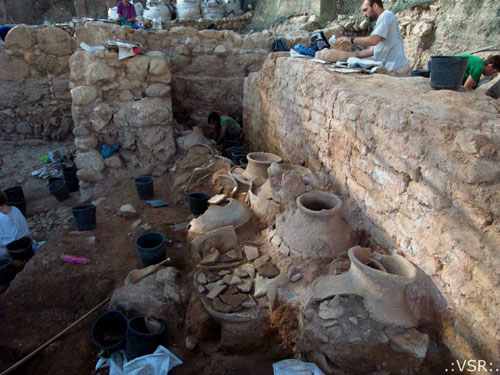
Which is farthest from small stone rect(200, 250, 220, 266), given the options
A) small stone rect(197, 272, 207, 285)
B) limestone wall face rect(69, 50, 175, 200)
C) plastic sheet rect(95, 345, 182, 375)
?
limestone wall face rect(69, 50, 175, 200)

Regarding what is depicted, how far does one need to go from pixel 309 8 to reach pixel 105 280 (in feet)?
35.6

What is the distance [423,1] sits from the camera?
7.48 metres

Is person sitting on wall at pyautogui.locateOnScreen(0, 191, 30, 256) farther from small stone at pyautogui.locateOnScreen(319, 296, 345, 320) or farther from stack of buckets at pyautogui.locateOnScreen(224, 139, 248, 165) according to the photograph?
small stone at pyautogui.locateOnScreen(319, 296, 345, 320)

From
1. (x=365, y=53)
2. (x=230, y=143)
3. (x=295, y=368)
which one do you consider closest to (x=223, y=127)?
(x=230, y=143)

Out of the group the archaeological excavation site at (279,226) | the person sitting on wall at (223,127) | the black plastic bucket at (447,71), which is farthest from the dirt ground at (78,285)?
the black plastic bucket at (447,71)

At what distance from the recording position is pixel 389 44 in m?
4.22

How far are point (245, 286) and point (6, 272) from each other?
299 cm

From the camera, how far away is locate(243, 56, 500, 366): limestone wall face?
1.88 meters

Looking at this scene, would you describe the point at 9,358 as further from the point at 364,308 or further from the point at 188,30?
the point at 188,30

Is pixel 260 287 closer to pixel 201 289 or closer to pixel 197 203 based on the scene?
pixel 201 289

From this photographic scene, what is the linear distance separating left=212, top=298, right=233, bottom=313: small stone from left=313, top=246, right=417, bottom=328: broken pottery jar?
2.51ft

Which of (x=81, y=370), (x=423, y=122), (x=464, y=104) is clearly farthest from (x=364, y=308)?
(x=81, y=370)

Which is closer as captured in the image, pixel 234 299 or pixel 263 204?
pixel 234 299

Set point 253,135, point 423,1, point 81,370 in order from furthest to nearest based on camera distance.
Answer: point 423,1 < point 253,135 < point 81,370
